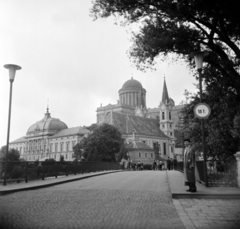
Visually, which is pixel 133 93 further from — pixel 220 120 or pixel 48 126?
pixel 220 120

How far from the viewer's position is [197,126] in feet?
71.4

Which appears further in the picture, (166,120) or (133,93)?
(133,93)

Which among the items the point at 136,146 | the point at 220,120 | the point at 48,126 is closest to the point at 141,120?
the point at 136,146

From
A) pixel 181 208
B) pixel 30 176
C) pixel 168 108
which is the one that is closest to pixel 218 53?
pixel 181 208

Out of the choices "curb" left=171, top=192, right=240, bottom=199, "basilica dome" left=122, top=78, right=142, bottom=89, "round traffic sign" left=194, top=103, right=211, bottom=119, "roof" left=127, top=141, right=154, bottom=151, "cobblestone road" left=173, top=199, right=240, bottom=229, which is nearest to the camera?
"cobblestone road" left=173, top=199, right=240, bottom=229

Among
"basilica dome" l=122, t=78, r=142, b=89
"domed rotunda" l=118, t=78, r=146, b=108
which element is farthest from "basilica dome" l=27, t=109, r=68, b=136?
"basilica dome" l=122, t=78, r=142, b=89

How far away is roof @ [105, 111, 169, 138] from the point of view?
89.5 meters

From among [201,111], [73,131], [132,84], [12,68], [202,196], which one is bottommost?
[202,196]

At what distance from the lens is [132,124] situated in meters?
92.8

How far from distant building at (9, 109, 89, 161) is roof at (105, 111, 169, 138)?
70.7 ft

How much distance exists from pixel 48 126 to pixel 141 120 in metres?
42.3

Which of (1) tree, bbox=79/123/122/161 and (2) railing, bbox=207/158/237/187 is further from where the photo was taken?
(1) tree, bbox=79/123/122/161

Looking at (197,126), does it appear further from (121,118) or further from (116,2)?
(121,118)

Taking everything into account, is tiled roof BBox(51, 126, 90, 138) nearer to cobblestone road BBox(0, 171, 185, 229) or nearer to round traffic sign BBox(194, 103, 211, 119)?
round traffic sign BBox(194, 103, 211, 119)
